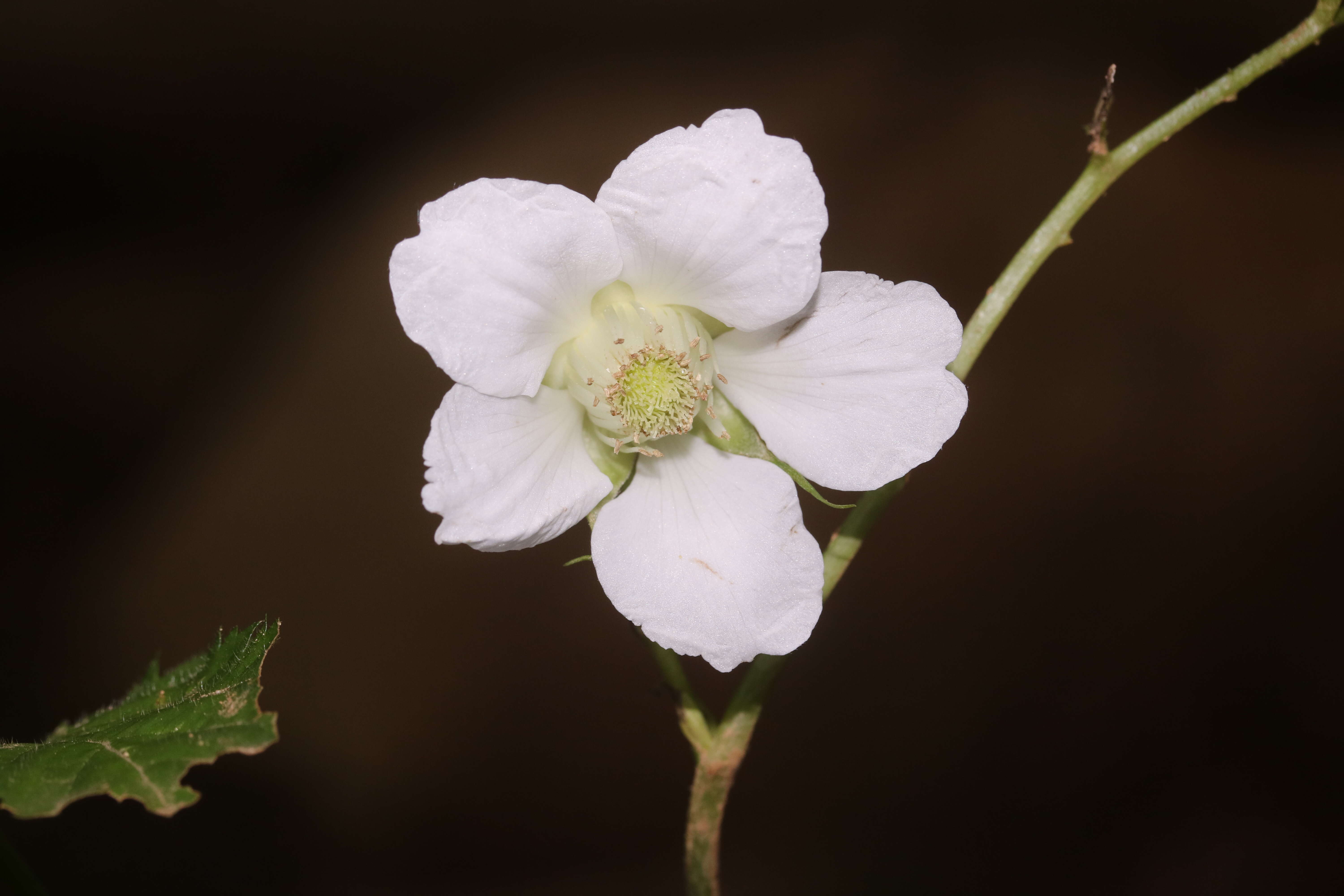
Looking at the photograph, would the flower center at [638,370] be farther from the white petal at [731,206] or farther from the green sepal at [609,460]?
the white petal at [731,206]

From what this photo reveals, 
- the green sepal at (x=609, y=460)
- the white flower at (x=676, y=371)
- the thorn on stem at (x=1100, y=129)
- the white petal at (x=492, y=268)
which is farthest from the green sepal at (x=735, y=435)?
the thorn on stem at (x=1100, y=129)

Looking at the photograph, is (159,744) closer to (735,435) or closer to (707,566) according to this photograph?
(707,566)

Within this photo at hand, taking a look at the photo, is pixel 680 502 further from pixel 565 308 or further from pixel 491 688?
pixel 491 688

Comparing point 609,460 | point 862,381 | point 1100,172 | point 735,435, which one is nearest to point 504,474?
point 609,460

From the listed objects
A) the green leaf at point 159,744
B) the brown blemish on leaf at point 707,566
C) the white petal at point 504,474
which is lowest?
the green leaf at point 159,744

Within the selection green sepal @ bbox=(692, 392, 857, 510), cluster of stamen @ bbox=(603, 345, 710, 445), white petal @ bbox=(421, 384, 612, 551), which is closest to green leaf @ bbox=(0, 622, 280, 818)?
white petal @ bbox=(421, 384, 612, 551)
